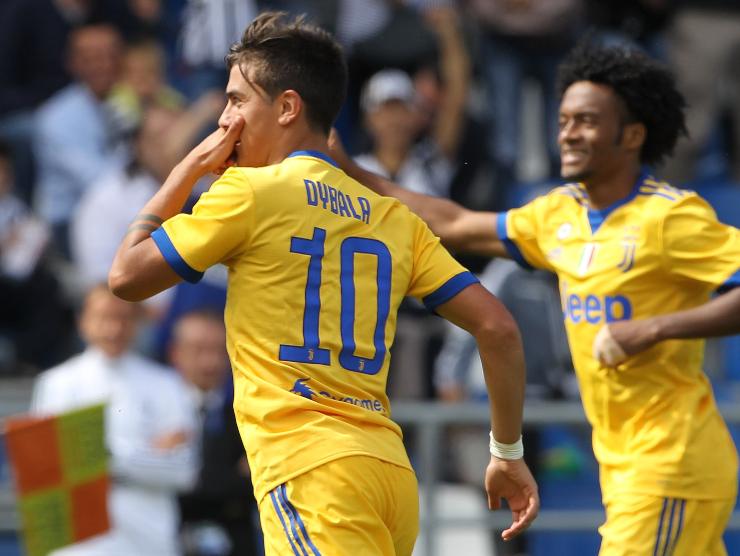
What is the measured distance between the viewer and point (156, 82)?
10.5m

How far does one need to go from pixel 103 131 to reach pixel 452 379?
10.7 feet

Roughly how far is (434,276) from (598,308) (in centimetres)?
114

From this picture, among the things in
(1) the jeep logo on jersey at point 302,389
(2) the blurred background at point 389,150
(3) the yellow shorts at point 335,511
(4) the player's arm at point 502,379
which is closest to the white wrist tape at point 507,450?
(4) the player's arm at point 502,379

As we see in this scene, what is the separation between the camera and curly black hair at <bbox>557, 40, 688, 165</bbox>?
5.45 metres

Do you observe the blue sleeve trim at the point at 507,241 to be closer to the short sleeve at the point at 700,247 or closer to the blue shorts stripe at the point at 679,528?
the short sleeve at the point at 700,247

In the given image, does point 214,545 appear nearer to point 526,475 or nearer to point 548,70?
point 526,475

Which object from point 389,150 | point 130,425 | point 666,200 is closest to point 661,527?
point 666,200

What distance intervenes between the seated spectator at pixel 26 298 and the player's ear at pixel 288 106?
5806 millimetres

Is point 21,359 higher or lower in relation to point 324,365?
lower

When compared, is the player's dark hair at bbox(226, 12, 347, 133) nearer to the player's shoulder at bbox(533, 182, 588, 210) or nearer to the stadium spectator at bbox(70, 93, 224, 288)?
the player's shoulder at bbox(533, 182, 588, 210)

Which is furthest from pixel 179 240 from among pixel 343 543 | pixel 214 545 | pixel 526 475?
pixel 214 545

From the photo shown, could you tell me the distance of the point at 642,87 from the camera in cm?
546

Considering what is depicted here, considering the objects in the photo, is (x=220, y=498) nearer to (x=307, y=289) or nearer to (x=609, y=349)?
(x=609, y=349)

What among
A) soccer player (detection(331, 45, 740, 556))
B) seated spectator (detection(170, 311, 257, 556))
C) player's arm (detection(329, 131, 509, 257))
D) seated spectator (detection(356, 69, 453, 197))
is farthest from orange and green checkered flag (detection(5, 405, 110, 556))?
seated spectator (detection(356, 69, 453, 197))
